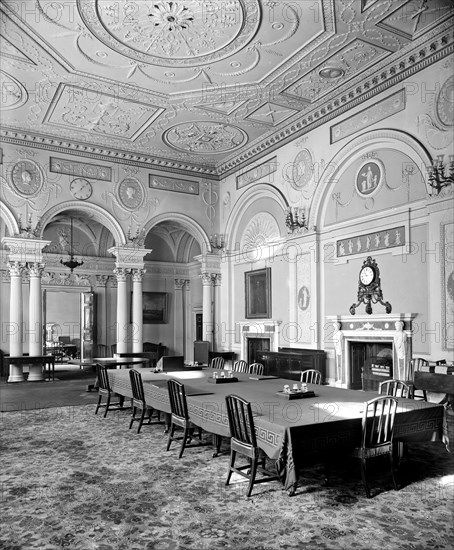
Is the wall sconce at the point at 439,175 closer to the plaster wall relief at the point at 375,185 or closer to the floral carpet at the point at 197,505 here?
the plaster wall relief at the point at 375,185

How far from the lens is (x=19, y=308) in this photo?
12750 millimetres

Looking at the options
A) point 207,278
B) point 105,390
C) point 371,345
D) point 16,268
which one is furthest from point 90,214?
point 371,345

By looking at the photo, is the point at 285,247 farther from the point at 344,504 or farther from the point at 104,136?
the point at 344,504

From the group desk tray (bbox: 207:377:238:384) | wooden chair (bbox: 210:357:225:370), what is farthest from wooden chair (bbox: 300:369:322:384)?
wooden chair (bbox: 210:357:225:370)

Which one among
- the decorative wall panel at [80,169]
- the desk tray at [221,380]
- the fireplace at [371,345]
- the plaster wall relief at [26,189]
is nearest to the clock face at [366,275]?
the fireplace at [371,345]

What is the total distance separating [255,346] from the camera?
535 inches

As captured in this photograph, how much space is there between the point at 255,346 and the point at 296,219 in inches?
154

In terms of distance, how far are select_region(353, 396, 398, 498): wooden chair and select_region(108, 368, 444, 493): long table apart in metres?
0.09

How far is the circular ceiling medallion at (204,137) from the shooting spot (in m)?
12.1

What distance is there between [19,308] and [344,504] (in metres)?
10.6

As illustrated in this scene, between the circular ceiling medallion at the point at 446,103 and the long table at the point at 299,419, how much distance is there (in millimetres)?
4823

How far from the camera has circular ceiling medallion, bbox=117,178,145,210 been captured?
13867 millimetres

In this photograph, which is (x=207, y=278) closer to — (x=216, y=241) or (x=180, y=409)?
(x=216, y=241)

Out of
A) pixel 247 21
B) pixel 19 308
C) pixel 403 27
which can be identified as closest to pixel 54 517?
pixel 247 21
